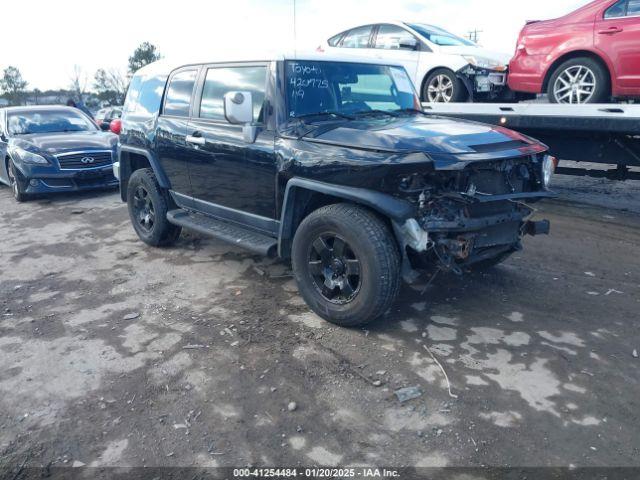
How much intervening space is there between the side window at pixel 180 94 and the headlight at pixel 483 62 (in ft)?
12.4

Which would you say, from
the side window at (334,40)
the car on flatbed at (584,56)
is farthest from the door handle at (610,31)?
the side window at (334,40)

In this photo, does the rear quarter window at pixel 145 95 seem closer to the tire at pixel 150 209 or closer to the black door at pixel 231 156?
the tire at pixel 150 209

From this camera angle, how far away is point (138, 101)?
18.6 ft

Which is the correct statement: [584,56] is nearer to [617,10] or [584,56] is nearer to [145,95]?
[617,10]

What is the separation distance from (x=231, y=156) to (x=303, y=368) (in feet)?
6.65

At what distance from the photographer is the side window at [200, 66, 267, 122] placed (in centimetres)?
414

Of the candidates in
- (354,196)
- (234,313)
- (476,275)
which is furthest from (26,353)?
(476,275)

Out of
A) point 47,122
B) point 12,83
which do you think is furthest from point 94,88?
point 47,122

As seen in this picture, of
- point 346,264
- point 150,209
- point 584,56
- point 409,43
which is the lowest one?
point 346,264

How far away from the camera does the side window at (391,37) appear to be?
738cm

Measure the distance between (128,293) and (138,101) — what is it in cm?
238

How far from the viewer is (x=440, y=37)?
24.1ft

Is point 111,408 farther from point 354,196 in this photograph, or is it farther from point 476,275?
point 476,275

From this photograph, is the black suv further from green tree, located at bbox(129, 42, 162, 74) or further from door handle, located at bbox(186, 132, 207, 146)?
green tree, located at bbox(129, 42, 162, 74)
